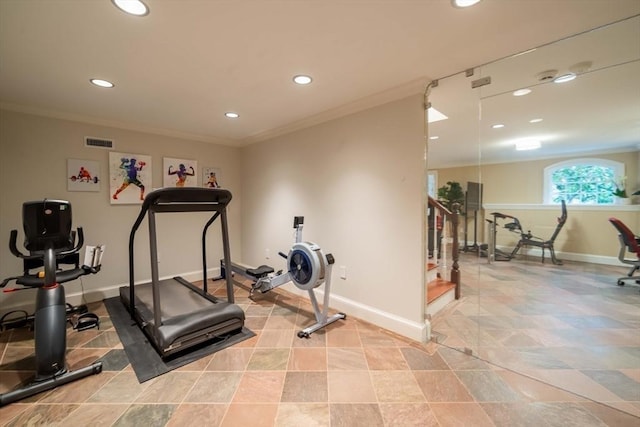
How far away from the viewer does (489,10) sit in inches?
54.9

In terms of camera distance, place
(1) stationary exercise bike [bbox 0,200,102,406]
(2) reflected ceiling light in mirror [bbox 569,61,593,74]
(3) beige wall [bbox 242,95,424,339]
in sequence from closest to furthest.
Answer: (1) stationary exercise bike [bbox 0,200,102,406] → (2) reflected ceiling light in mirror [bbox 569,61,593,74] → (3) beige wall [bbox 242,95,424,339]

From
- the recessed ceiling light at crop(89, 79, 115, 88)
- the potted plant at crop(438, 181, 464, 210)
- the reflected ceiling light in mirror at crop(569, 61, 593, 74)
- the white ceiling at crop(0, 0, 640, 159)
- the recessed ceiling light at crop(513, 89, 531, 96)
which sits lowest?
the potted plant at crop(438, 181, 464, 210)

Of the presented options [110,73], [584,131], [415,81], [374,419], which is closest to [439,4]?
[415,81]

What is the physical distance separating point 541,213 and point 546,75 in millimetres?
2490

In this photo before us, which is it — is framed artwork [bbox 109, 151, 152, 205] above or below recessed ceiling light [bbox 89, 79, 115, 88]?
below

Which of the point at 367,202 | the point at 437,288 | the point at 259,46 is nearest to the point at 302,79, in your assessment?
the point at 259,46

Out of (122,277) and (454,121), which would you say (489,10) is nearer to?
(454,121)

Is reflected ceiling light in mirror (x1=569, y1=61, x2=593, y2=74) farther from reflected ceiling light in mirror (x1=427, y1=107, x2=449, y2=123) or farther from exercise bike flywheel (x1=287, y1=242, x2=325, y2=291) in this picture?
exercise bike flywheel (x1=287, y1=242, x2=325, y2=291)

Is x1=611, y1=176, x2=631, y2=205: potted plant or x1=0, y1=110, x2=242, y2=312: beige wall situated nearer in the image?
x1=0, y1=110, x2=242, y2=312: beige wall

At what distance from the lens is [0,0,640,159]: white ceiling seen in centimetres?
139

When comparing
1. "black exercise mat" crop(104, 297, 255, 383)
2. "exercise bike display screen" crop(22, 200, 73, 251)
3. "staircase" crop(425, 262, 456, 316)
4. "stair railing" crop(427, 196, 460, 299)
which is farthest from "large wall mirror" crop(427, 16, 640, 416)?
"exercise bike display screen" crop(22, 200, 73, 251)

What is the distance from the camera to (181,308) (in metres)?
2.57

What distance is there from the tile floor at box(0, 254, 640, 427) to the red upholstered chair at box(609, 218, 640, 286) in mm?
607

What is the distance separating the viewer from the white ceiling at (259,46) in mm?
1386
